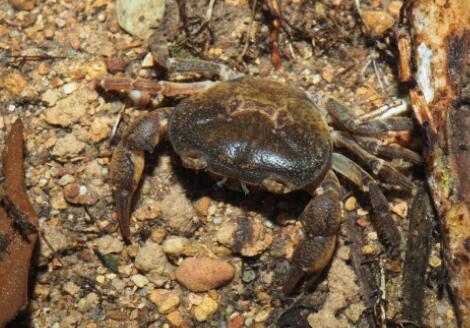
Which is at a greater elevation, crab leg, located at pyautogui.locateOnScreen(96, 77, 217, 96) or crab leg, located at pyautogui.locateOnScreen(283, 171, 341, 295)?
crab leg, located at pyautogui.locateOnScreen(96, 77, 217, 96)

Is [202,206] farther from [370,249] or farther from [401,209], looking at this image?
[401,209]

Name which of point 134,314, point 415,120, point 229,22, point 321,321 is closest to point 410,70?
point 415,120

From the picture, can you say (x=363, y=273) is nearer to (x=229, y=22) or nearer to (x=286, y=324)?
(x=286, y=324)

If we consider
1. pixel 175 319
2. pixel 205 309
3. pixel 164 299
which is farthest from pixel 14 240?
pixel 205 309

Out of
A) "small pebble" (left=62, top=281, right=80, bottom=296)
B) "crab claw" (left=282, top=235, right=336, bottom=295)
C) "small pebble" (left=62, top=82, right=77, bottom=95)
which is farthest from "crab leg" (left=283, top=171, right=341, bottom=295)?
"small pebble" (left=62, top=82, right=77, bottom=95)

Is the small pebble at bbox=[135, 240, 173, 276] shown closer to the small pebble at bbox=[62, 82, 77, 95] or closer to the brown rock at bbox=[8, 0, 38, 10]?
the small pebble at bbox=[62, 82, 77, 95]
